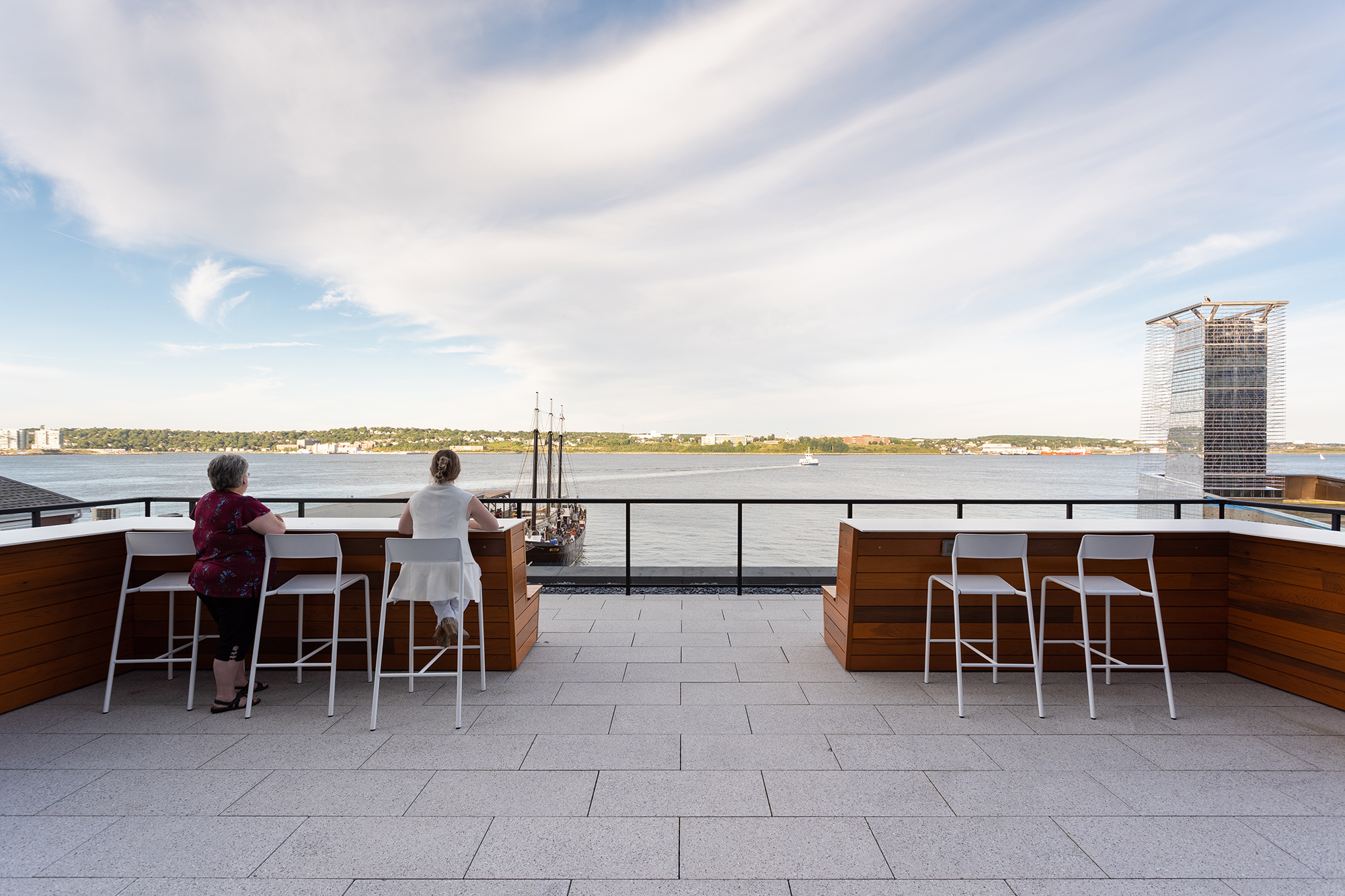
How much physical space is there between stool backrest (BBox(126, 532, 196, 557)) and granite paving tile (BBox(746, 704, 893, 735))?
10.1 feet

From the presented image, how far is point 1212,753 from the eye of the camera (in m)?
2.31

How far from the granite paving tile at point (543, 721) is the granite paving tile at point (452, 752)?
0.07 m

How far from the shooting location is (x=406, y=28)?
7594 millimetres

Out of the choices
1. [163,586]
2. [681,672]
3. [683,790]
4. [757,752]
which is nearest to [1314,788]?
[757,752]

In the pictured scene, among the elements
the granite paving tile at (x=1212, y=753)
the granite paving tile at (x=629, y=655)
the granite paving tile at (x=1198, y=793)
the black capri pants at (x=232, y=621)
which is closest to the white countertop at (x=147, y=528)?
the black capri pants at (x=232, y=621)

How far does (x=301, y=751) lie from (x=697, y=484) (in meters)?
45.8

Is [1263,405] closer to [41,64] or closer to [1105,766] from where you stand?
[1105,766]

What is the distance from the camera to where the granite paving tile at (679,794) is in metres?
1.87

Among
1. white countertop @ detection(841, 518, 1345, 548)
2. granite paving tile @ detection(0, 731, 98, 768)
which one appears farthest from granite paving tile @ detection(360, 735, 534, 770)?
white countertop @ detection(841, 518, 1345, 548)

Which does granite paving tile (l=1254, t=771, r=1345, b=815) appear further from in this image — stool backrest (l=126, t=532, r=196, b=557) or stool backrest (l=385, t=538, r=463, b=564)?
stool backrest (l=126, t=532, r=196, b=557)

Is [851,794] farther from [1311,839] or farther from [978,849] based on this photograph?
[1311,839]

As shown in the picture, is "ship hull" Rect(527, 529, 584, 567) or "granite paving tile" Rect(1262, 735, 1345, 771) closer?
"granite paving tile" Rect(1262, 735, 1345, 771)

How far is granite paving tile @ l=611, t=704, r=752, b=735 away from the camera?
2.52 meters

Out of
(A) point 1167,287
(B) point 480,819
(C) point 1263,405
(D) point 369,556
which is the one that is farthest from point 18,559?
(A) point 1167,287
